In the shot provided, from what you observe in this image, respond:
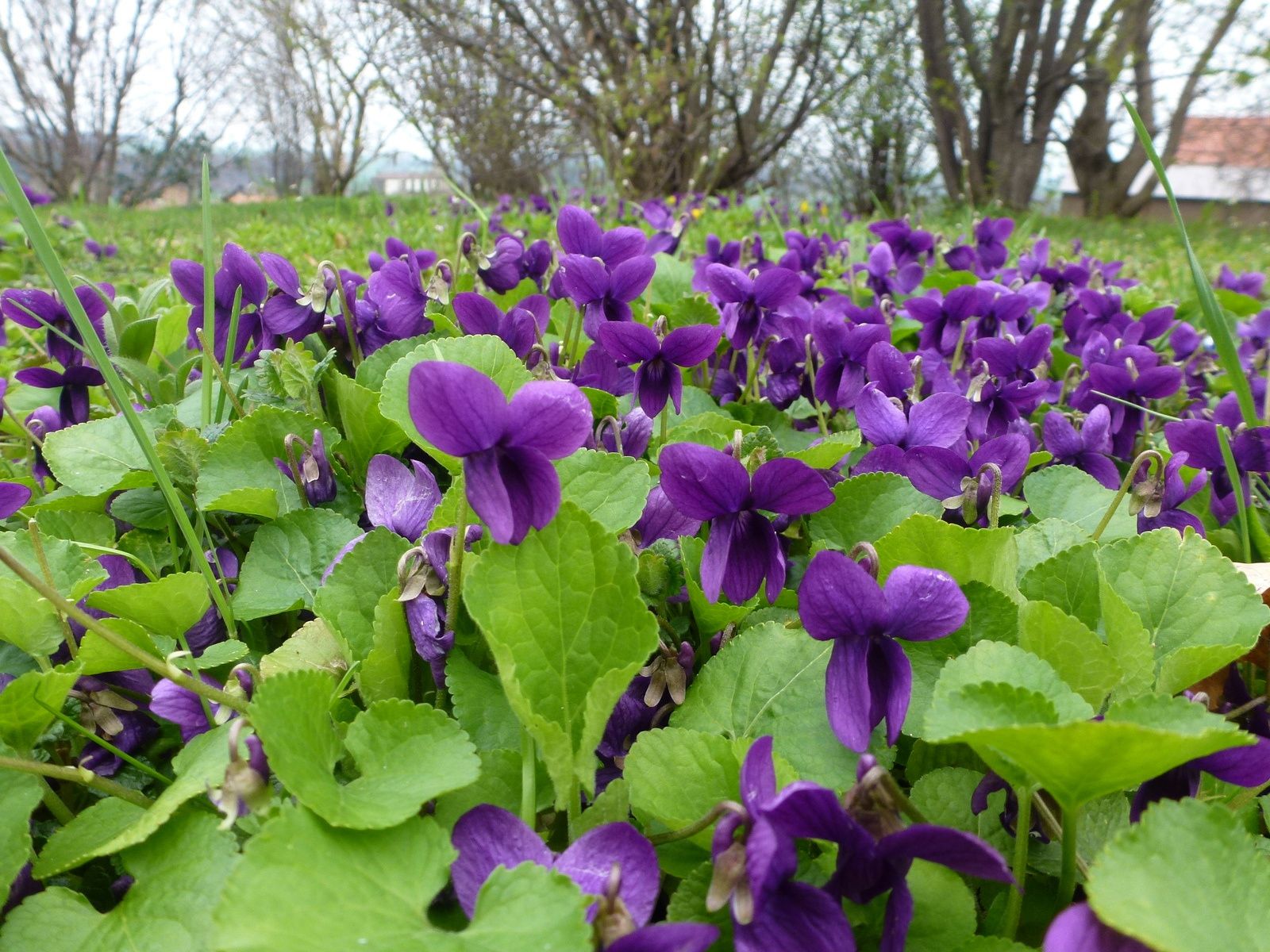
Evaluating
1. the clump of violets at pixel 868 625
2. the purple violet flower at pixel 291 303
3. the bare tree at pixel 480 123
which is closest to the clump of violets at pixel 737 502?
the clump of violets at pixel 868 625

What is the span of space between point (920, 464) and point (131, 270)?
547 cm

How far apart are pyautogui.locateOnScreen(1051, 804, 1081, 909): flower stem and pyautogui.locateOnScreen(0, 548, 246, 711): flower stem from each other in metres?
0.66

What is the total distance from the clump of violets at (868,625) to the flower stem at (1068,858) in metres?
0.14

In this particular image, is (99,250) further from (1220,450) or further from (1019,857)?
(1019,857)

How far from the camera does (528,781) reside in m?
0.75

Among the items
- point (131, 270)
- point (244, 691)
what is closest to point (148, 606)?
point (244, 691)

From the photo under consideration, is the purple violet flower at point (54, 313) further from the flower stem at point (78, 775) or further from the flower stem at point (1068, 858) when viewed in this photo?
the flower stem at point (1068, 858)

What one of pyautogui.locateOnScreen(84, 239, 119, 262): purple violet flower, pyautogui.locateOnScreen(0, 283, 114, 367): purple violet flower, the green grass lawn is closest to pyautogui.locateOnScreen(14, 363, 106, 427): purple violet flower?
pyautogui.locateOnScreen(0, 283, 114, 367): purple violet flower

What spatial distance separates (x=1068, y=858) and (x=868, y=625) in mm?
228

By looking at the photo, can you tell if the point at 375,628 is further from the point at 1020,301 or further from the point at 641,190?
the point at 641,190

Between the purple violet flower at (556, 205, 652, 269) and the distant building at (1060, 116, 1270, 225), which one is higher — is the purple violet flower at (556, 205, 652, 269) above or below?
below

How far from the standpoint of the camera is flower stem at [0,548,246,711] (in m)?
0.72

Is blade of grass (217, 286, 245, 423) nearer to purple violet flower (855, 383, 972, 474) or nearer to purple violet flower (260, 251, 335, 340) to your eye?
purple violet flower (260, 251, 335, 340)

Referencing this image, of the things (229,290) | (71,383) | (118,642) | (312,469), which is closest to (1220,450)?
(312,469)
